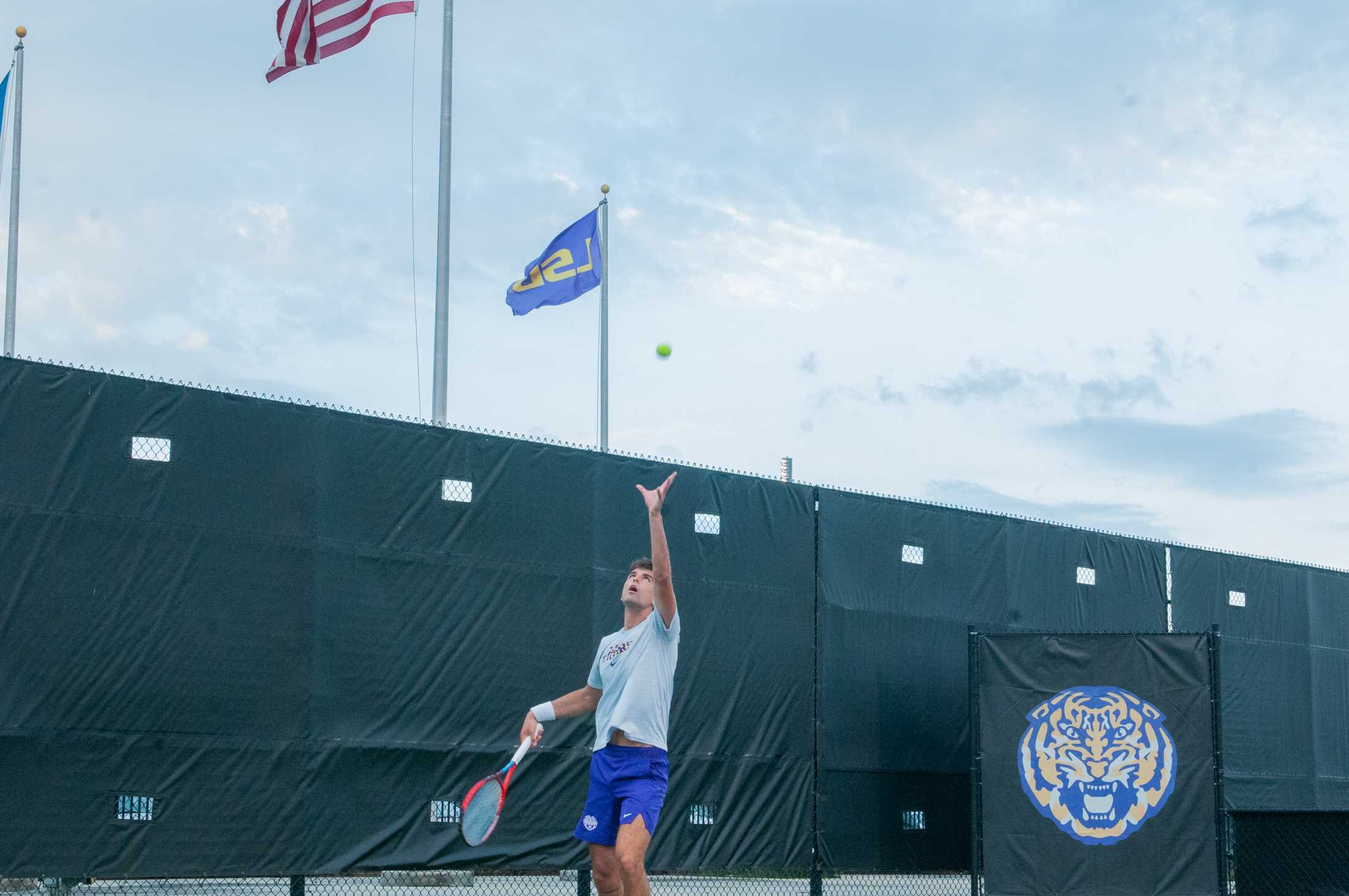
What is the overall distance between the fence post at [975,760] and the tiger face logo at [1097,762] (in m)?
0.32

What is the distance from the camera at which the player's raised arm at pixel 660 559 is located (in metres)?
5.91

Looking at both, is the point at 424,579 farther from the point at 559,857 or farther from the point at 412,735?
the point at 559,857

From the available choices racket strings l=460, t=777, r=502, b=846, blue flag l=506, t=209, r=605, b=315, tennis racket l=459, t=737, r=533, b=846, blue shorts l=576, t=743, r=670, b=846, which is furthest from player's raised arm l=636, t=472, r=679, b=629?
blue flag l=506, t=209, r=605, b=315

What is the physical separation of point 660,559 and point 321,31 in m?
6.99

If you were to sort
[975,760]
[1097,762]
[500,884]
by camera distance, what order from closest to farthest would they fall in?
[500,884] → [1097,762] → [975,760]

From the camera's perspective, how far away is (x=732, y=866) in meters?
9.47

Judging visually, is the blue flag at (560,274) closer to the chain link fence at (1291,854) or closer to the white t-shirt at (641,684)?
the chain link fence at (1291,854)

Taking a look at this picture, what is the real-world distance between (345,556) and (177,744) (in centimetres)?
134

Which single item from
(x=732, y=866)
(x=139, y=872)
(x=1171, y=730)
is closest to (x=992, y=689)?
(x=1171, y=730)

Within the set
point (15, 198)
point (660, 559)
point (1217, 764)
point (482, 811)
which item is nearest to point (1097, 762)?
point (1217, 764)

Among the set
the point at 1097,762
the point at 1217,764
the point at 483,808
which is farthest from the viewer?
the point at 1097,762

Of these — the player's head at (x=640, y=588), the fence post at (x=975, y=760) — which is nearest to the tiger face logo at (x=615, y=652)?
the player's head at (x=640, y=588)

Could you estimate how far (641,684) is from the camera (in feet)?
20.9

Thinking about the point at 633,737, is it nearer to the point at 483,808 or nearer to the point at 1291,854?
the point at 483,808
